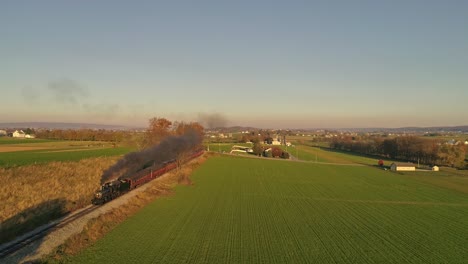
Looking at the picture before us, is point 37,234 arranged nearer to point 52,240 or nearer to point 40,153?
point 52,240

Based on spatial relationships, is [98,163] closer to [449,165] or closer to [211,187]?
[211,187]

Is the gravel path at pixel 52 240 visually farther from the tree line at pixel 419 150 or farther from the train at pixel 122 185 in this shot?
the tree line at pixel 419 150

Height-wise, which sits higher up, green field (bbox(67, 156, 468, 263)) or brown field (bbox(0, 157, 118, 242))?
brown field (bbox(0, 157, 118, 242))

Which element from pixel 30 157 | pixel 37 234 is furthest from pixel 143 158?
pixel 30 157

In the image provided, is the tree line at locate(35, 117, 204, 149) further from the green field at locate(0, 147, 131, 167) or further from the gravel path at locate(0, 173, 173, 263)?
the gravel path at locate(0, 173, 173, 263)

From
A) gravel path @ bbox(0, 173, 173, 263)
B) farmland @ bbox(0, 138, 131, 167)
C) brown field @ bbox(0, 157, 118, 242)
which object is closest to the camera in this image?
gravel path @ bbox(0, 173, 173, 263)

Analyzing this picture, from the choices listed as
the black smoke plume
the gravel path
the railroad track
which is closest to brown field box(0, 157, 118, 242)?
the railroad track
